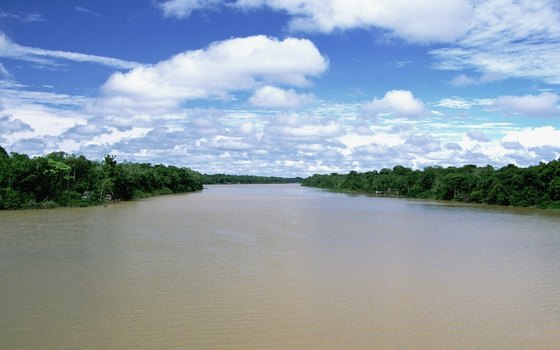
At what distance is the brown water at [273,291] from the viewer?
6586 mm

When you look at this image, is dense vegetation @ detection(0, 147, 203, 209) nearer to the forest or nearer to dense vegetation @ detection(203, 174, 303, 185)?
the forest

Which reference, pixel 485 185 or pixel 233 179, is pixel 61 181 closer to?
pixel 485 185

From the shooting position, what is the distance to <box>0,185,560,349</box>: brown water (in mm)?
6586

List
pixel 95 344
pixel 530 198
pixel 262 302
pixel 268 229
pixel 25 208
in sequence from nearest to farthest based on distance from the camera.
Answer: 1. pixel 95 344
2. pixel 262 302
3. pixel 268 229
4. pixel 25 208
5. pixel 530 198

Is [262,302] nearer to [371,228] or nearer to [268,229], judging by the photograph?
[268,229]

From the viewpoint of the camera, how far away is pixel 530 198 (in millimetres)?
36094

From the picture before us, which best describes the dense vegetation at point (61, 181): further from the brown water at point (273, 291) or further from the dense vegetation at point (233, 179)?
the dense vegetation at point (233, 179)

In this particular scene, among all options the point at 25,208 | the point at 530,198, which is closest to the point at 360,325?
the point at 25,208

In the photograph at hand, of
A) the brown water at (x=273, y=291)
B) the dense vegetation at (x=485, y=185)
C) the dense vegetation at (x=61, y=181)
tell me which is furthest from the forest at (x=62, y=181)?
the dense vegetation at (x=485, y=185)

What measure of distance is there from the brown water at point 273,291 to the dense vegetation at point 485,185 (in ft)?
68.1

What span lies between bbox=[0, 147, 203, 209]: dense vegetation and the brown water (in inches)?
414

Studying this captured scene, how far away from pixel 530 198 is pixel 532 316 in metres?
32.1

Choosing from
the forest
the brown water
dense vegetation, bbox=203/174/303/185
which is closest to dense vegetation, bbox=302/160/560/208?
A: the brown water

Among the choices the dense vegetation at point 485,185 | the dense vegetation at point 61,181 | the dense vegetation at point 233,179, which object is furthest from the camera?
the dense vegetation at point 233,179
